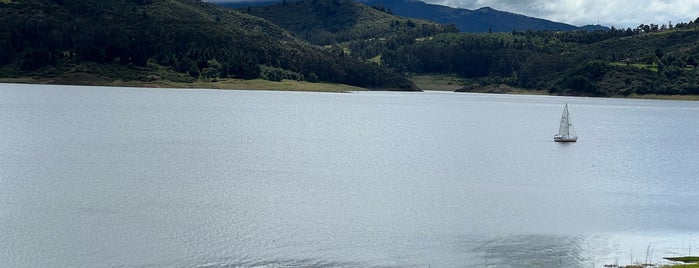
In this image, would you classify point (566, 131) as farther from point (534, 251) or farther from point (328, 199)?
point (534, 251)

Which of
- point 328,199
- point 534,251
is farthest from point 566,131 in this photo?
point 534,251

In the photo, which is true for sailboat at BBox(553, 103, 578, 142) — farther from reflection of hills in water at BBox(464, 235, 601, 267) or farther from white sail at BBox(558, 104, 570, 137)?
reflection of hills in water at BBox(464, 235, 601, 267)

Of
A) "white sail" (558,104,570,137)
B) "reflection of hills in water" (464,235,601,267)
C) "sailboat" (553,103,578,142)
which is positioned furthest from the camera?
"sailboat" (553,103,578,142)

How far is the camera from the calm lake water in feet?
153

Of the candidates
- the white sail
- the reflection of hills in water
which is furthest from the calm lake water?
the white sail

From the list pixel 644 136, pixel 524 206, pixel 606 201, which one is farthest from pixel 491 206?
pixel 644 136

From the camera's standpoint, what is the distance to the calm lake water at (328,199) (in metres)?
46.8

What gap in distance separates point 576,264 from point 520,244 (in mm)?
5595

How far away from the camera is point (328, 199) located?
65.9 meters

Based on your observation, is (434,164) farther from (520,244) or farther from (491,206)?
(520,244)

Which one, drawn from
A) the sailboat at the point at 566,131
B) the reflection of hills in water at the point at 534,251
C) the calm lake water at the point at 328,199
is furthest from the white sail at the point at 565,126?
the reflection of hills in water at the point at 534,251

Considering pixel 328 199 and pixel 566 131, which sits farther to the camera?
pixel 566 131

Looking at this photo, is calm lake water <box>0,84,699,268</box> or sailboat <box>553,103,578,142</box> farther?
sailboat <box>553,103,578,142</box>

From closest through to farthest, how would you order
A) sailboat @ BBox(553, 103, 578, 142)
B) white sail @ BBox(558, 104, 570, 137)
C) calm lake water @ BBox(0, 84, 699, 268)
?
calm lake water @ BBox(0, 84, 699, 268) → white sail @ BBox(558, 104, 570, 137) → sailboat @ BBox(553, 103, 578, 142)
